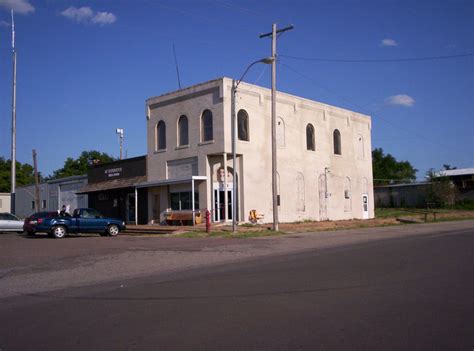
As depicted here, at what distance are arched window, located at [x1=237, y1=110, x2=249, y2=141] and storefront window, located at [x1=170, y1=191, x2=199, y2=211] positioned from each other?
4685 mm

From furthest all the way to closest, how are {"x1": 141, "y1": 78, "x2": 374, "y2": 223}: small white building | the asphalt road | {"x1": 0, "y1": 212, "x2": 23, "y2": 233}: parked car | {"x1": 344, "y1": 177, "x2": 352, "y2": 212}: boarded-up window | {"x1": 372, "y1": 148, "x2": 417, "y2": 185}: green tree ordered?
1. {"x1": 372, "y1": 148, "x2": 417, "y2": 185}: green tree
2. {"x1": 344, "y1": 177, "x2": 352, "y2": 212}: boarded-up window
3. {"x1": 0, "y1": 212, "x2": 23, "y2": 233}: parked car
4. {"x1": 141, "y1": 78, "x2": 374, "y2": 223}: small white building
5. the asphalt road

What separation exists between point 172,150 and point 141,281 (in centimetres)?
2303

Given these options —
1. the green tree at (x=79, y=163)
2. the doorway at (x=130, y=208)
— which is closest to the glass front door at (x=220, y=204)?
the doorway at (x=130, y=208)

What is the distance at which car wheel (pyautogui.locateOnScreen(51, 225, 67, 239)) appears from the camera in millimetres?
26169

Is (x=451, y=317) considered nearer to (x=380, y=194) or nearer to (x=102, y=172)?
(x=102, y=172)

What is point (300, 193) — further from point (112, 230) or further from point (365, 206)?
point (112, 230)

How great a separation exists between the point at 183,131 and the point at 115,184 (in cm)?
791

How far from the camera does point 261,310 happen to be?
7.72 metres

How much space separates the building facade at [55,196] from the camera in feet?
151

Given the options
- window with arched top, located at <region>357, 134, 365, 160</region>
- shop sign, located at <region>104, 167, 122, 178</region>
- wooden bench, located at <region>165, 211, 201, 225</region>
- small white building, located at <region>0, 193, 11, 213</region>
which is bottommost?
wooden bench, located at <region>165, 211, 201, 225</region>

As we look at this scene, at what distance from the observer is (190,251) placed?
1816 cm

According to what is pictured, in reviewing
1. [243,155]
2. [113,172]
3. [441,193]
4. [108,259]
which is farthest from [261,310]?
[441,193]

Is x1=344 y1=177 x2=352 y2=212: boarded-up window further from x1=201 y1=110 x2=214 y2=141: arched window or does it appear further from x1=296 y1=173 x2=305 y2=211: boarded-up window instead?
x1=201 y1=110 x2=214 y2=141: arched window

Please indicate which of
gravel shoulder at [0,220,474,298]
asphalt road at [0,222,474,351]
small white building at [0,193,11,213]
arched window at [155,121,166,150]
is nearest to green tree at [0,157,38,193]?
small white building at [0,193,11,213]
